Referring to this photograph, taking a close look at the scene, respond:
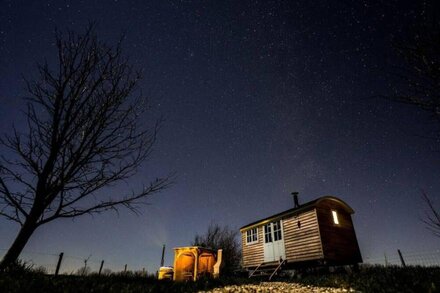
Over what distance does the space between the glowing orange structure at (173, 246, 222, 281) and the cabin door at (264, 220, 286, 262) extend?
662 centimetres

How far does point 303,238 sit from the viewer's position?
1641 cm

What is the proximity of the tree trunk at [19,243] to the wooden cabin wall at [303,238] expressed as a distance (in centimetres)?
1511

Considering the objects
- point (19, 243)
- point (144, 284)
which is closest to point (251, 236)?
point (144, 284)

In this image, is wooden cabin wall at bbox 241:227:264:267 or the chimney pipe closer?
wooden cabin wall at bbox 241:227:264:267

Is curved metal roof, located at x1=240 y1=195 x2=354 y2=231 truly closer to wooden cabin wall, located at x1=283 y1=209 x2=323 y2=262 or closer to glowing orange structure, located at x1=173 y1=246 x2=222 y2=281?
wooden cabin wall, located at x1=283 y1=209 x2=323 y2=262

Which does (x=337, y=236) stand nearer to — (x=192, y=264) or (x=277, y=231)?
(x=277, y=231)

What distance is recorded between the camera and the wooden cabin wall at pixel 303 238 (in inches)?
609

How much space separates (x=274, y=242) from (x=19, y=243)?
1695 centimetres

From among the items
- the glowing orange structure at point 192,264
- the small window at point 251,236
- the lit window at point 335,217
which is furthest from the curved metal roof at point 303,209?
the glowing orange structure at point 192,264

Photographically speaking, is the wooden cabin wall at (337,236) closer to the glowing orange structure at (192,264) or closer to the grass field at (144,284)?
the grass field at (144,284)

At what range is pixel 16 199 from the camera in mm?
5000

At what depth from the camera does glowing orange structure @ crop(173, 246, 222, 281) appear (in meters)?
12.3

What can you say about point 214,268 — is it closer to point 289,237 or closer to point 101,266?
point 289,237

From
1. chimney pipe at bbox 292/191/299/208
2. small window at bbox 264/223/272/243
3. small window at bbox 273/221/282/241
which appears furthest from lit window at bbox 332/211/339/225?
small window at bbox 264/223/272/243
